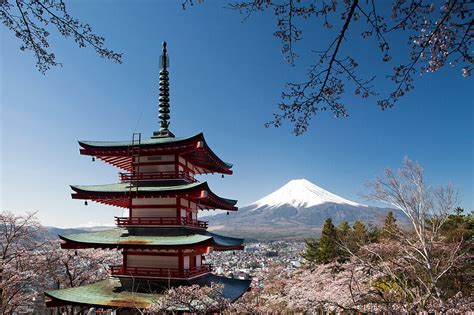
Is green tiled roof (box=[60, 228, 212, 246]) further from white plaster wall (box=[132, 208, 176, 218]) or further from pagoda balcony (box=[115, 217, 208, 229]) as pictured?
white plaster wall (box=[132, 208, 176, 218])

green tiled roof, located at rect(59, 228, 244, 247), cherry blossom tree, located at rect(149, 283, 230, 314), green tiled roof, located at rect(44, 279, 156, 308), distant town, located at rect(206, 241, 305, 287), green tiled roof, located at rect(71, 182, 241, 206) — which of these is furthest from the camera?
distant town, located at rect(206, 241, 305, 287)

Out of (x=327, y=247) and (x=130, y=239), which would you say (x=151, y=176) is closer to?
(x=130, y=239)

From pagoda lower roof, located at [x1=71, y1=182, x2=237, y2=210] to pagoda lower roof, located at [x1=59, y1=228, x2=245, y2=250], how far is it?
134cm

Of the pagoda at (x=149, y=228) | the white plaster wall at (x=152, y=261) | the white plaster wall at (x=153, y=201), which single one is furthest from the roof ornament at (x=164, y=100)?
the white plaster wall at (x=152, y=261)

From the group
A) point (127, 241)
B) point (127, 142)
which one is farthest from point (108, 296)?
point (127, 142)

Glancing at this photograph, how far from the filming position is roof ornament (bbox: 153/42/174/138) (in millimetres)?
14711

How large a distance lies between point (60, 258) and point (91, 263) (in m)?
2.41

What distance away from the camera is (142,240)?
1188 centimetres

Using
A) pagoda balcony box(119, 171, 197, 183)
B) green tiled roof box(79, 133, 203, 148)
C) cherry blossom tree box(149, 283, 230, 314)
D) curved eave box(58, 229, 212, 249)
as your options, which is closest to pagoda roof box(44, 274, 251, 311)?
cherry blossom tree box(149, 283, 230, 314)

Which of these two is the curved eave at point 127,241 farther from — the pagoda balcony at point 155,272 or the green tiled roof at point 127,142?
the green tiled roof at point 127,142

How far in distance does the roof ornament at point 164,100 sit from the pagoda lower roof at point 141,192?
2.67 m

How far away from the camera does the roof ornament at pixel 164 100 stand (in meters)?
14.7

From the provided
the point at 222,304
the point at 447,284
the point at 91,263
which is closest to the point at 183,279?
the point at 222,304

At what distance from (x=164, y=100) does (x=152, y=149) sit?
356 cm
